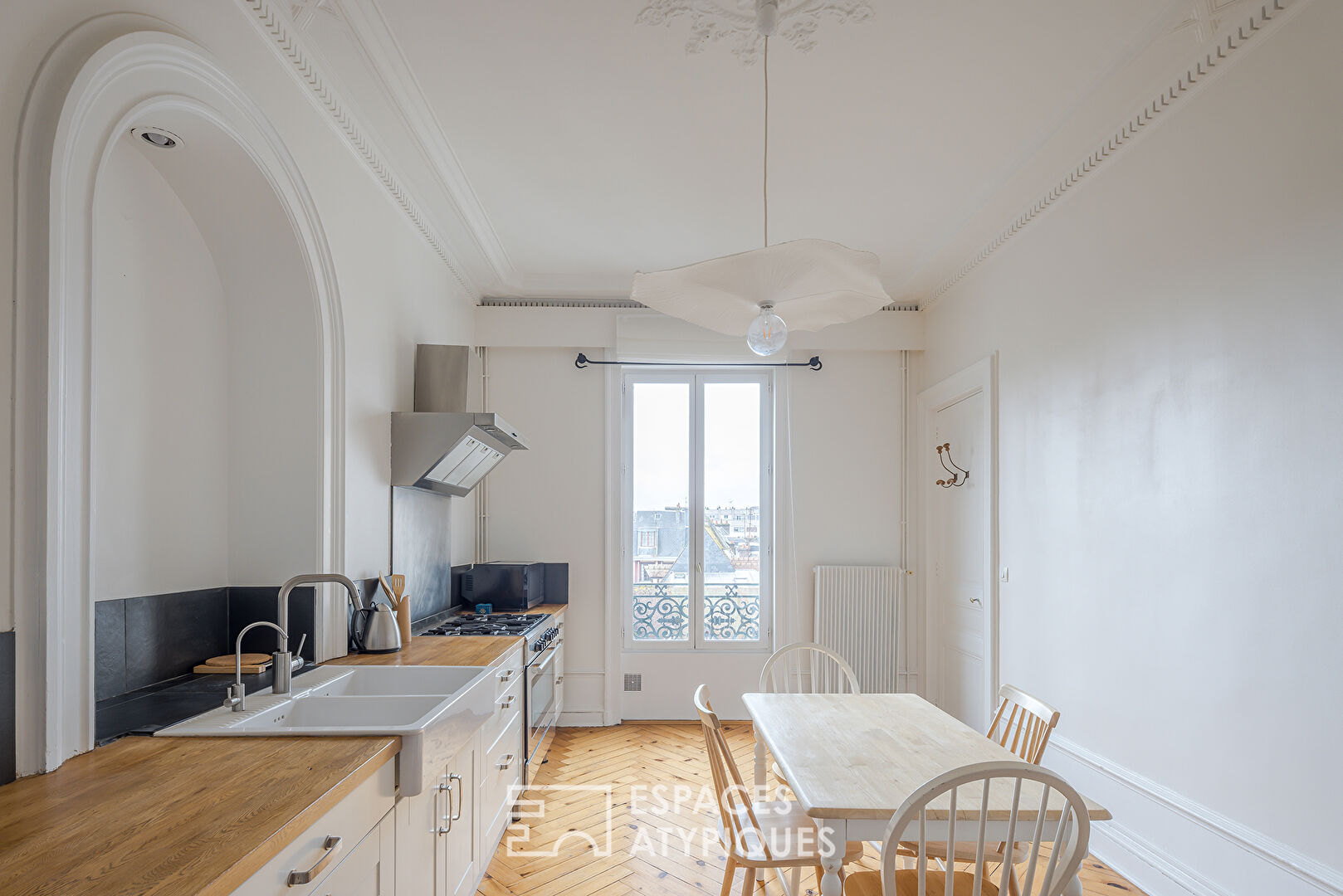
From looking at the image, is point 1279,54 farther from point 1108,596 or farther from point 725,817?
point 725,817

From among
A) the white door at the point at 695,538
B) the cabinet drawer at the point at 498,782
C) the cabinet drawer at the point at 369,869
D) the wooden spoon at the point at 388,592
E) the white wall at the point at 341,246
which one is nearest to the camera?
the white wall at the point at 341,246

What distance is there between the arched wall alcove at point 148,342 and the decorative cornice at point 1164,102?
281cm

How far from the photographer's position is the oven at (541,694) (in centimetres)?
384

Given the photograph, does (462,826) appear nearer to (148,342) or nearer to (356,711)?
(356,711)

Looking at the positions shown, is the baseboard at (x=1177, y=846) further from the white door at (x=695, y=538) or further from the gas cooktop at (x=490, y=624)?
the gas cooktop at (x=490, y=624)

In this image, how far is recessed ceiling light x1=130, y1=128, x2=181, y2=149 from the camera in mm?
2156

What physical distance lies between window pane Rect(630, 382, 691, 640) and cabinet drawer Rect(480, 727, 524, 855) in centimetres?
193

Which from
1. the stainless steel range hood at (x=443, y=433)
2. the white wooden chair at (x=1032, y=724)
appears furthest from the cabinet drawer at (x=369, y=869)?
the stainless steel range hood at (x=443, y=433)

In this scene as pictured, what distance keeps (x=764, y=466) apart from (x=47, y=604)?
14.7 feet

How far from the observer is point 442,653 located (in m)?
3.02

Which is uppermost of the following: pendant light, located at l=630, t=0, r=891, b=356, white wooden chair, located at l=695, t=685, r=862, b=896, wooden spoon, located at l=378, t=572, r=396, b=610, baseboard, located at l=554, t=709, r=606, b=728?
pendant light, located at l=630, t=0, r=891, b=356

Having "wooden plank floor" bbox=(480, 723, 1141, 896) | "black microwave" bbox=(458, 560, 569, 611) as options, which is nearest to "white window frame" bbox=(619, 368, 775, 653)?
"wooden plank floor" bbox=(480, 723, 1141, 896)

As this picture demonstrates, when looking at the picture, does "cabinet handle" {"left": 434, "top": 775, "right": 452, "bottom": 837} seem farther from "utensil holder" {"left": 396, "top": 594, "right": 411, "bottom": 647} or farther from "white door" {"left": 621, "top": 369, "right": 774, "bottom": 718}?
"white door" {"left": 621, "top": 369, "right": 774, "bottom": 718}

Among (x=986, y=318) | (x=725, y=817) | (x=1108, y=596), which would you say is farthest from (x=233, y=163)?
(x=986, y=318)
